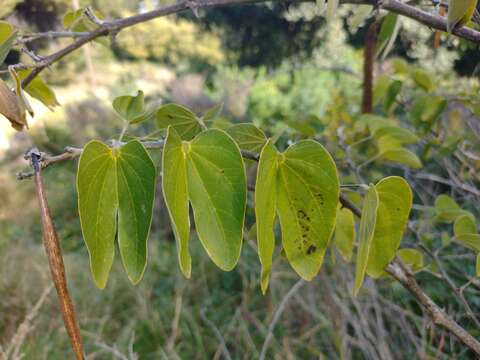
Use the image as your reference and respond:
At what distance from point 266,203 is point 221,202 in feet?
0.10

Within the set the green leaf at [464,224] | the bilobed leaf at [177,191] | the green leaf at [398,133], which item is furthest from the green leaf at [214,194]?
the green leaf at [398,133]

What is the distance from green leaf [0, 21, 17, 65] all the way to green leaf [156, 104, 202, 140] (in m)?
0.14

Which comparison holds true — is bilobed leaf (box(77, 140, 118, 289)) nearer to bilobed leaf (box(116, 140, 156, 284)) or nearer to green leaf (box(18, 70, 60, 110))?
bilobed leaf (box(116, 140, 156, 284))

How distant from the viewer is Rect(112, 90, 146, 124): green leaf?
45 centimetres

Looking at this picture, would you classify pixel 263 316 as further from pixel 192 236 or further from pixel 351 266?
pixel 192 236

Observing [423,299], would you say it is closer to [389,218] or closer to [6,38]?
[389,218]

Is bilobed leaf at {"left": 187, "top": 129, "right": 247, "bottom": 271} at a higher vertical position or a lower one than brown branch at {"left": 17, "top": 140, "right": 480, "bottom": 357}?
higher

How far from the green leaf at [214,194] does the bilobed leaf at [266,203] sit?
1cm

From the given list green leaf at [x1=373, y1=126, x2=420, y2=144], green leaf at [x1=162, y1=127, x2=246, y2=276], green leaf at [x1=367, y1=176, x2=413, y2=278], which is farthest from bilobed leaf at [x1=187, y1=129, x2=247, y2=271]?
green leaf at [x1=373, y1=126, x2=420, y2=144]

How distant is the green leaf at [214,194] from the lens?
11.9 inches

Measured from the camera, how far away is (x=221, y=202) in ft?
1.01

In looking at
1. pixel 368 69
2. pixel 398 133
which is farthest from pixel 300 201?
pixel 368 69

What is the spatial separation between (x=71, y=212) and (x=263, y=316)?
2.16 metres

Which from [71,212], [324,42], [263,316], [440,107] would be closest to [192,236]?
[263,316]
